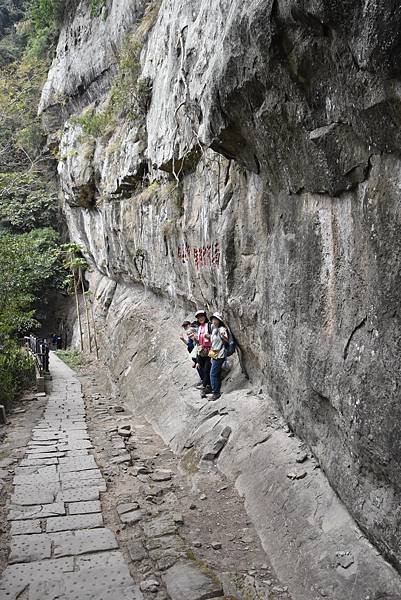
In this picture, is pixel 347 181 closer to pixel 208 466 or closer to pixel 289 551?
pixel 289 551

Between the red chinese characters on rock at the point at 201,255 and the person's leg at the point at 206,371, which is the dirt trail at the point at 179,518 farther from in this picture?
the red chinese characters on rock at the point at 201,255

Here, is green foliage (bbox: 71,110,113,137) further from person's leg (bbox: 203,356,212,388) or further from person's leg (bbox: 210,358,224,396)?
person's leg (bbox: 210,358,224,396)

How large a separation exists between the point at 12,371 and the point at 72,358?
33.8 ft

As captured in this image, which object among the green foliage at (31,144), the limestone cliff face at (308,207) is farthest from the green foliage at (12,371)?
the green foliage at (31,144)

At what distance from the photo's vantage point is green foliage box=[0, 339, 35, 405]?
12.2 meters

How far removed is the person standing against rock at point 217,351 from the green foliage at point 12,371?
5795mm

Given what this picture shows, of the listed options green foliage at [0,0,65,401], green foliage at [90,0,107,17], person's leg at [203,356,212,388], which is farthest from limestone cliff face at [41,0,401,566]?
green foliage at [0,0,65,401]

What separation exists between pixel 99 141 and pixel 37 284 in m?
11.5

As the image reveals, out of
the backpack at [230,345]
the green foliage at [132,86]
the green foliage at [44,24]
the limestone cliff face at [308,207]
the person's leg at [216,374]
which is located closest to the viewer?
the limestone cliff face at [308,207]

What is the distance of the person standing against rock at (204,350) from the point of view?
905 centimetres

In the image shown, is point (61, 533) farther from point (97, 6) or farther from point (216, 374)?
point (97, 6)

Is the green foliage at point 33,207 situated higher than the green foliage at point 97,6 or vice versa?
the green foliage at point 97,6

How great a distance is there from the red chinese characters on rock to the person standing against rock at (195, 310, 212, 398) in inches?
38.5

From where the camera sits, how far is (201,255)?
31.3 feet
